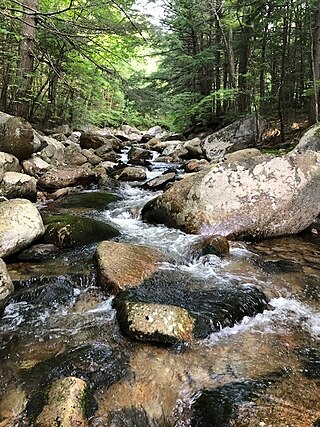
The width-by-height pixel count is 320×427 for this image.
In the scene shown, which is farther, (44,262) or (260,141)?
(260,141)

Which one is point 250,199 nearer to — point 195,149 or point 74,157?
point 74,157

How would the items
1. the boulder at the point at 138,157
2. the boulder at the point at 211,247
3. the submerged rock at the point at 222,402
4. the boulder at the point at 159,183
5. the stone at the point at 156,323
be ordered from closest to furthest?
the submerged rock at the point at 222,402 < the stone at the point at 156,323 < the boulder at the point at 211,247 < the boulder at the point at 159,183 < the boulder at the point at 138,157

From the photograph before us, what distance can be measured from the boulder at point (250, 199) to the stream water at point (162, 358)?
4.13 ft

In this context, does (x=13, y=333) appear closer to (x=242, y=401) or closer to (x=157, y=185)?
(x=242, y=401)

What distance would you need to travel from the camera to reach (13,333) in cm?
299

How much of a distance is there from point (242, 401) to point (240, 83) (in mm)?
13855

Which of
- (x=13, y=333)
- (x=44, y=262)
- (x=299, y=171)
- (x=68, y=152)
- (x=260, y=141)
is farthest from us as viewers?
(x=260, y=141)

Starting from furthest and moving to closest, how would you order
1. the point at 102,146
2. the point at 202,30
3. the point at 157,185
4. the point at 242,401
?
the point at 202,30 < the point at 102,146 < the point at 157,185 < the point at 242,401

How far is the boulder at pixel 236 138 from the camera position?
12.2m

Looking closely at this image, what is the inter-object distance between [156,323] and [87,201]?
4.82m

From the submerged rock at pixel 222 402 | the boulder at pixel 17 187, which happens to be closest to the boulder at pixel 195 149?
the boulder at pixel 17 187

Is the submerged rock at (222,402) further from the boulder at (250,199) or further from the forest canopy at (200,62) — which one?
the forest canopy at (200,62)

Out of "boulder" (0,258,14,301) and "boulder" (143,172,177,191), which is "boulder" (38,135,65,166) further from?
"boulder" (0,258,14,301)

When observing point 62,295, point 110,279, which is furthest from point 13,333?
point 110,279
